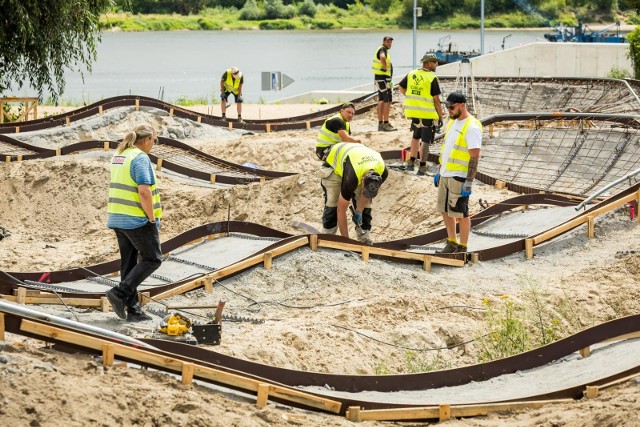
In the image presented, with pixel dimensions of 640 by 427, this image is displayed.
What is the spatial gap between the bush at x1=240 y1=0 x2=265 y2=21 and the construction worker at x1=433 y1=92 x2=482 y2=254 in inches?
2778

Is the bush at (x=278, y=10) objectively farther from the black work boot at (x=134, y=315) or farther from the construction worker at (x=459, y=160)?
the black work boot at (x=134, y=315)

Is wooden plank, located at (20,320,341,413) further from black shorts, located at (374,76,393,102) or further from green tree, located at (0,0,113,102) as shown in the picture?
green tree, located at (0,0,113,102)

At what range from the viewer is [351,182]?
1185 cm

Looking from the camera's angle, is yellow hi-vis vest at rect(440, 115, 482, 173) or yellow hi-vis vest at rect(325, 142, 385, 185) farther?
yellow hi-vis vest at rect(325, 142, 385, 185)

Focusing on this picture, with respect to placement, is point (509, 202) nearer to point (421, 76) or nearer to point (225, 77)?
point (421, 76)

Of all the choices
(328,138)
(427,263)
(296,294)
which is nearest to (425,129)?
(328,138)

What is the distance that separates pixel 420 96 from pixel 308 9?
68324 millimetres

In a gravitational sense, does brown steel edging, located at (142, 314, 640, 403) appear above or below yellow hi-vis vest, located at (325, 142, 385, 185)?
below

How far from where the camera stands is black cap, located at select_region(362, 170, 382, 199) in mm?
11664

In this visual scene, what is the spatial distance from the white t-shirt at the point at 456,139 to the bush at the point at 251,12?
7057cm

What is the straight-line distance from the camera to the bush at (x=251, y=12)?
8094cm

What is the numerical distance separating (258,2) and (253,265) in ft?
247

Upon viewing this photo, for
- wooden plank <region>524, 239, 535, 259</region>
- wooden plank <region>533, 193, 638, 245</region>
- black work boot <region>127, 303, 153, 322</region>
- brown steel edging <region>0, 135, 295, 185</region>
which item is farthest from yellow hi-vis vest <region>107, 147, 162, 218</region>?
brown steel edging <region>0, 135, 295, 185</region>

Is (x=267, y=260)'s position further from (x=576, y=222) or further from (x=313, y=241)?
(x=576, y=222)
